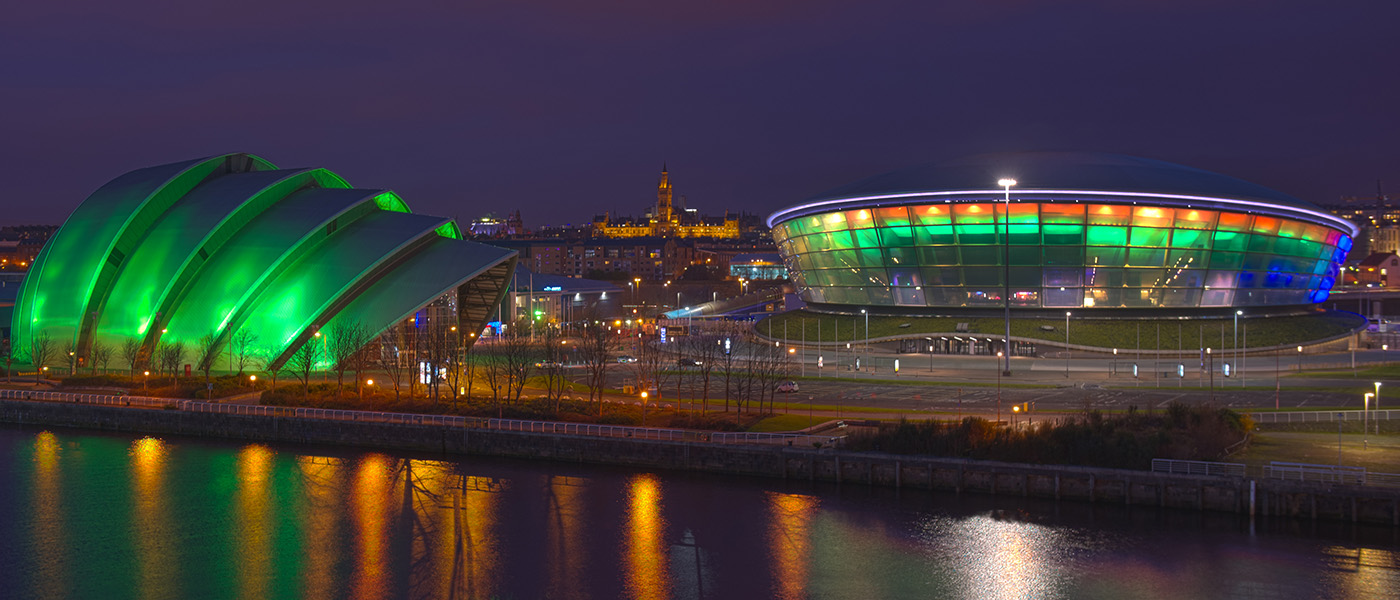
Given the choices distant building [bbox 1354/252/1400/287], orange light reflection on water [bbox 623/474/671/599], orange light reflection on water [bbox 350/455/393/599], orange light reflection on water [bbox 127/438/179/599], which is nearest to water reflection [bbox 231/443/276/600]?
orange light reflection on water [bbox 127/438/179/599]

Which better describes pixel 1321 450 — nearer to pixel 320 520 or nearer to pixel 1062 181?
pixel 320 520

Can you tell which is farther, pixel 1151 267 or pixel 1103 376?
pixel 1151 267

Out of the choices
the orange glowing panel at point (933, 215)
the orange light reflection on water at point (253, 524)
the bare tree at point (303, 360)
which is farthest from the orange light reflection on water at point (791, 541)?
the orange glowing panel at point (933, 215)

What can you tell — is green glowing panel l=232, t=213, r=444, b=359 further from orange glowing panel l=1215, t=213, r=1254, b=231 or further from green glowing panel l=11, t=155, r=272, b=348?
orange glowing panel l=1215, t=213, r=1254, b=231

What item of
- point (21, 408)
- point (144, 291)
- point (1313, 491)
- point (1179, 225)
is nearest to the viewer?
point (1313, 491)

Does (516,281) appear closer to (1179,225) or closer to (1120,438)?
(1179,225)

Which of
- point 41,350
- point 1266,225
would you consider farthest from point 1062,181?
point 41,350

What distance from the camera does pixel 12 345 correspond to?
6431 centimetres

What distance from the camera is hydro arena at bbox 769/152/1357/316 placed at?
7131 centimetres

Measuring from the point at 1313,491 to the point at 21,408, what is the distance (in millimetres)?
53469

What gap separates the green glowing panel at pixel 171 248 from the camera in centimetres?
5812

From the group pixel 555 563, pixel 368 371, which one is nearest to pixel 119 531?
pixel 555 563

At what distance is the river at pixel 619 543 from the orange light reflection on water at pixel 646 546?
0.27ft

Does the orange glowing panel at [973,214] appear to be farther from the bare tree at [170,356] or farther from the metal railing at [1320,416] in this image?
the bare tree at [170,356]
